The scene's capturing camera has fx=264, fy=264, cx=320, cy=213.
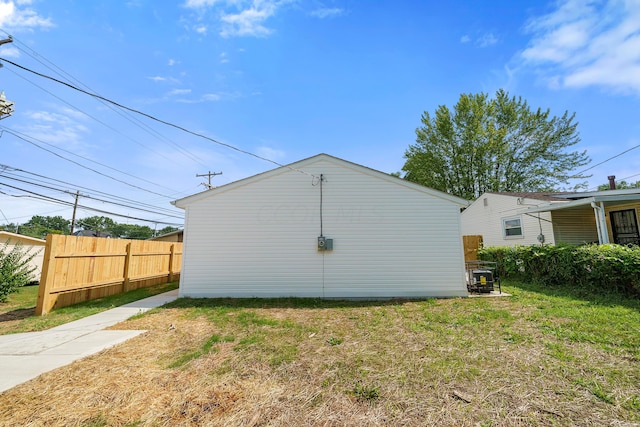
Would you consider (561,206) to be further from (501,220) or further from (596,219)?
(501,220)

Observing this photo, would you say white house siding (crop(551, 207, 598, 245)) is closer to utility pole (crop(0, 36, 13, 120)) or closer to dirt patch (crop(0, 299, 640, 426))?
dirt patch (crop(0, 299, 640, 426))

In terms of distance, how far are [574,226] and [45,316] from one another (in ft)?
58.9

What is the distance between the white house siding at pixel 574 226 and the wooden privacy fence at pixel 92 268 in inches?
651

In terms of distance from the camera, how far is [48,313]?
6078mm

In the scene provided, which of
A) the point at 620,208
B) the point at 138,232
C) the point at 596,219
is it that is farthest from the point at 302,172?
the point at 138,232

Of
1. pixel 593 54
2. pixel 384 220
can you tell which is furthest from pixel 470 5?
pixel 593 54

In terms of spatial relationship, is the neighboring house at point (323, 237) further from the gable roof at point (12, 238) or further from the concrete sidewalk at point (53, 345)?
the gable roof at point (12, 238)

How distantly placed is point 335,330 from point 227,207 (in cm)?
484

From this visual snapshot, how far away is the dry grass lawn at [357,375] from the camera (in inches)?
88.2

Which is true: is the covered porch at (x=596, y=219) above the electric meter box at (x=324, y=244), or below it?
above

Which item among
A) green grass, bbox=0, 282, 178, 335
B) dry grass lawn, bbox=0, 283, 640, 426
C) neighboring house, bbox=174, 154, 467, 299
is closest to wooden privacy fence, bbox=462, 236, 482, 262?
neighboring house, bbox=174, 154, 467, 299

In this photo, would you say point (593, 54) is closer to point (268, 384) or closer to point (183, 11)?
point (183, 11)

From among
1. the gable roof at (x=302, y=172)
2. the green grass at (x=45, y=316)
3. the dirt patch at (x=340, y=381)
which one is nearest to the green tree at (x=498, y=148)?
the gable roof at (x=302, y=172)

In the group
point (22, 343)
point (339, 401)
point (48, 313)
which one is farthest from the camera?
point (48, 313)
